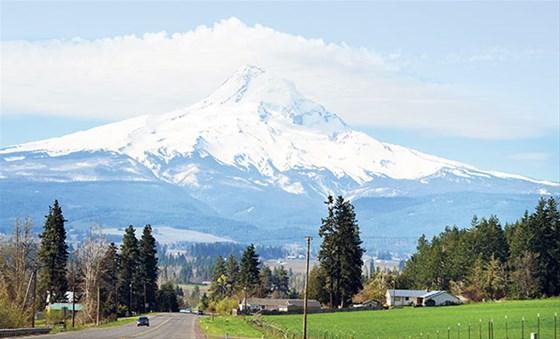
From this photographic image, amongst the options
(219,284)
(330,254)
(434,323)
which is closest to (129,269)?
(330,254)

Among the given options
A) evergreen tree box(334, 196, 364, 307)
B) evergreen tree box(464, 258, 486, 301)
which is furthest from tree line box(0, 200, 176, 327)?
evergreen tree box(464, 258, 486, 301)

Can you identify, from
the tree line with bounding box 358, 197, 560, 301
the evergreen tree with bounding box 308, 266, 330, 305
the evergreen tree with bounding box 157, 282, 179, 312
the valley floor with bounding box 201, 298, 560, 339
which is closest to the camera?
the valley floor with bounding box 201, 298, 560, 339

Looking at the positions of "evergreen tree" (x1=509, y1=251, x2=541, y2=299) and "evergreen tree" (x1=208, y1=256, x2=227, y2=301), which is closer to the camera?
"evergreen tree" (x1=509, y1=251, x2=541, y2=299)

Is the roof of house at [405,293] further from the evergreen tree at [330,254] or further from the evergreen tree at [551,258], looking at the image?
the evergreen tree at [330,254]

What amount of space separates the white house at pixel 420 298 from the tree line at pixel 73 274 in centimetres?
3504

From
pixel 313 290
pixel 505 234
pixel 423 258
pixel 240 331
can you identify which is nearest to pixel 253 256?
pixel 313 290

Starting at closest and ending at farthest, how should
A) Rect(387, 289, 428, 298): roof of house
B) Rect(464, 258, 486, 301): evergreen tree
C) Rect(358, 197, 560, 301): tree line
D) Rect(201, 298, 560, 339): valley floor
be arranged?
1. Rect(201, 298, 560, 339): valley floor
2. Rect(358, 197, 560, 301): tree line
3. Rect(464, 258, 486, 301): evergreen tree
4. Rect(387, 289, 428, 298): roof of house

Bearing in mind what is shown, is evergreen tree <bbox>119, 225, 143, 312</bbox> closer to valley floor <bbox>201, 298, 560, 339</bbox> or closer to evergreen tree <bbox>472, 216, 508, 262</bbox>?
valley floor <bbox>201, 298, 560, 339</bbox>

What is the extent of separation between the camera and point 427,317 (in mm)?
102188

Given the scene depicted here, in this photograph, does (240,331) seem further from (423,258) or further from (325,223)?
(423,258)

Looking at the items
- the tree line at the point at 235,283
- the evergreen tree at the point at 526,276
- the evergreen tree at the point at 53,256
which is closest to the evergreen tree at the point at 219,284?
the tree line at the point at 235,283

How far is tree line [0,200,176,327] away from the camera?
312 feet

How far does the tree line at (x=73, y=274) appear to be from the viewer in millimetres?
95062

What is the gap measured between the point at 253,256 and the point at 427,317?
63609mm
